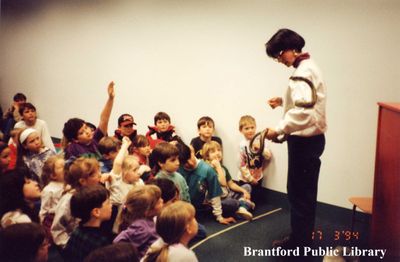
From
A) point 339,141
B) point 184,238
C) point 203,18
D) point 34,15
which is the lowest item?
point 184,238

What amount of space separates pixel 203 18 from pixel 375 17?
1705 millimetres

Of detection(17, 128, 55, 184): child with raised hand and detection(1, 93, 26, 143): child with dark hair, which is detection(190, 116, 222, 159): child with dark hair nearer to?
detection(17, 128, 55, 184): child with raised hand

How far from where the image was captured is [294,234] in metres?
2.53

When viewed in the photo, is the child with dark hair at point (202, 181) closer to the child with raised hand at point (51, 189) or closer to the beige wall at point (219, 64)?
the beige wall at point (219, 64)

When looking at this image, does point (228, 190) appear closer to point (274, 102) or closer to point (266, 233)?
point (266, 233)

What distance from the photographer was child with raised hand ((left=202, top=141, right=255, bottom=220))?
3.31m

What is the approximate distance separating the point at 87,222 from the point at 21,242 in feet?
1.45

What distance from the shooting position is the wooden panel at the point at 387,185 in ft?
7.36

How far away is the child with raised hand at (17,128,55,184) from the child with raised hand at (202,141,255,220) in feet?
4.85

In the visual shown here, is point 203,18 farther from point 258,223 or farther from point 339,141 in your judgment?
point 258,223

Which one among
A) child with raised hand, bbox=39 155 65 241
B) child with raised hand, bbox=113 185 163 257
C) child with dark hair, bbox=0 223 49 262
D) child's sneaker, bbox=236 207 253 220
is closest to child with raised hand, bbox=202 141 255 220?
child's sneaker, bbox=236 207 253 220

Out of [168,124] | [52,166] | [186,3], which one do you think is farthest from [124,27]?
[52,166]

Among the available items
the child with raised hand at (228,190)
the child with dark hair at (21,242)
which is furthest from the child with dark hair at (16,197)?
the child with raised hand at (228,190)

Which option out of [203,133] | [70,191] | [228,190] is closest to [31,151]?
[70,191]
